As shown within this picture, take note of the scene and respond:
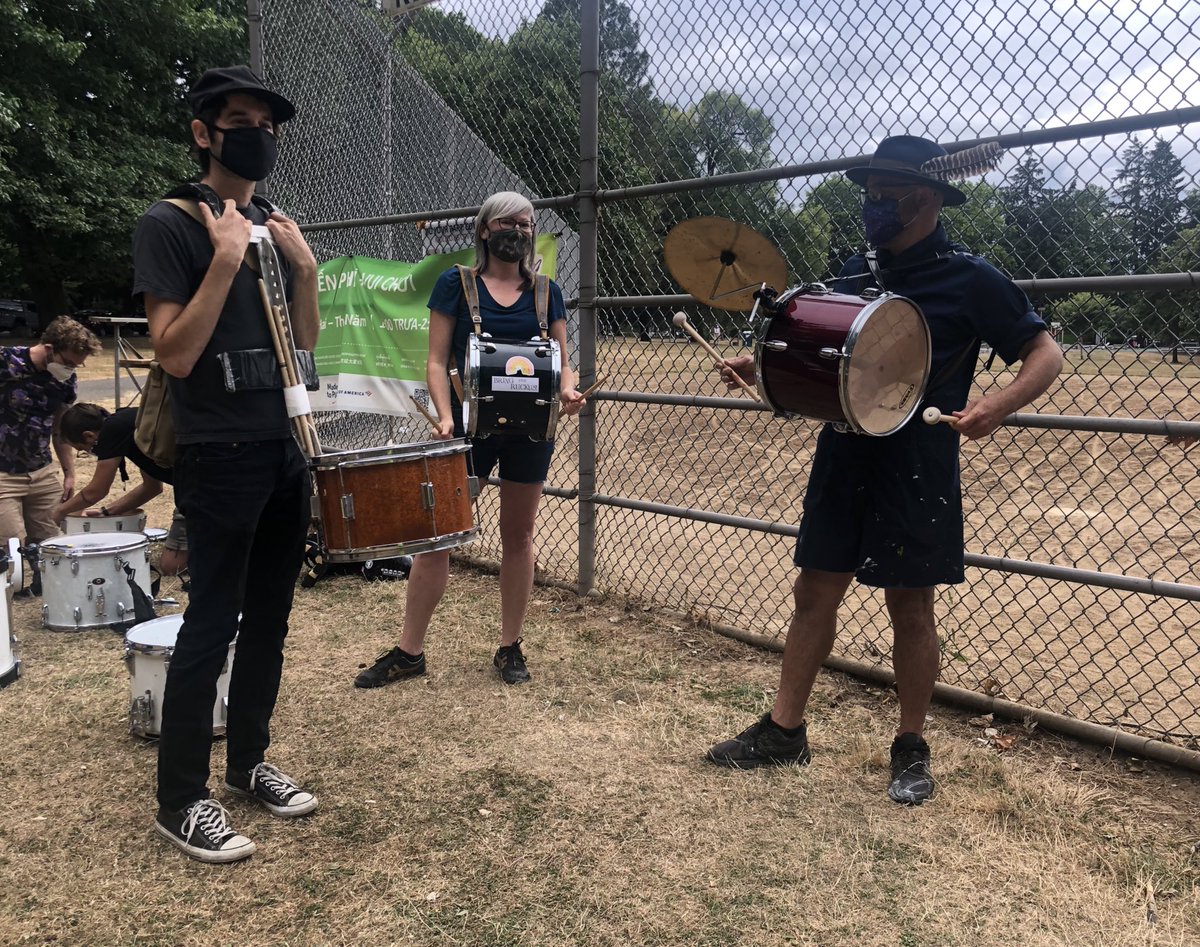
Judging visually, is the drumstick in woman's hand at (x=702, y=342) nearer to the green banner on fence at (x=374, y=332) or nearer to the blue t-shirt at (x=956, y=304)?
the blue t-shirt at (x=956, y=304)

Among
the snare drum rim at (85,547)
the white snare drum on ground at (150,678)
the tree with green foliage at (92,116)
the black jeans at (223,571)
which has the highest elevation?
the tree with green foliage at (92,116)

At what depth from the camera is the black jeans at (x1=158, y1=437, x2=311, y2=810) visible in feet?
8.12

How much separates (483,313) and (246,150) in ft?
4.27

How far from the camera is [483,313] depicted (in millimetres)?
3645

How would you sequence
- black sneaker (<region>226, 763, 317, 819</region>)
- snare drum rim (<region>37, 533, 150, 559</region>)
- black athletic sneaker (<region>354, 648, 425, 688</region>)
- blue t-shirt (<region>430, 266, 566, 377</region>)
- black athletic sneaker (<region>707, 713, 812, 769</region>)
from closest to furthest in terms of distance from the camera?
black sneaker (<region>226, 763, 317, 819</region>)
black athletic sneaker (<region>707, 713, 812, 769</region>)
blue t-shirt (<region>430, 266, 566, 377</region>)
black athletic sneaker (<region>354, 648, 425, 688</region>)
snare drum rim (<region>37, 533, 150, 559</region>)

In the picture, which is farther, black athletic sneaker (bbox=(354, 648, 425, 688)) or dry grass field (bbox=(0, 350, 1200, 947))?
black athletic sneaker (bbox=(354, 648, 425, 688))

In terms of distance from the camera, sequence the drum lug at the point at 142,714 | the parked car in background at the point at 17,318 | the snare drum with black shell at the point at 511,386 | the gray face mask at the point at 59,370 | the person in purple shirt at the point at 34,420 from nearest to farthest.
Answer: the drum lug at the point at 142,714 → the snare drum with black shell at the point at 511,386 → the person in purple shirt at the point at 34,420 → the gray face mask at the point at 59,370 → the parked car in background at the point at 17,318

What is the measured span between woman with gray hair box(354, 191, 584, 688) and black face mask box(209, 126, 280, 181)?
117cm

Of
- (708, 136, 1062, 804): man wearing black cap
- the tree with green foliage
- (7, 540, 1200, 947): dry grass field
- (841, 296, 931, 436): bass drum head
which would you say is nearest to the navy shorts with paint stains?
(708, 136, 1062, 804): man wearing black cap

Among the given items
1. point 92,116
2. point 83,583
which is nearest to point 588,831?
point 83,583

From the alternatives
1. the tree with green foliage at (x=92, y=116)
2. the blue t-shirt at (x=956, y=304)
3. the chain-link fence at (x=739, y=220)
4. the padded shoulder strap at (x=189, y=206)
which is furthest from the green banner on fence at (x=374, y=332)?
the tree with green foliage at (x=92, y=116)

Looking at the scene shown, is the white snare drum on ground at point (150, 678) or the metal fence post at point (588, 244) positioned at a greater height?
the metal fence post at point (588, 244)

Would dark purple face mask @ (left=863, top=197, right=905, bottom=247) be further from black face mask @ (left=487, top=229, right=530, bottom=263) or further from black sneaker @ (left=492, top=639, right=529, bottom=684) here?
black sneaker @ (left=492, top=639, right=529, bottom=684)

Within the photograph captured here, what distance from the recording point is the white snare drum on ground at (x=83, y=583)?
175 inches
